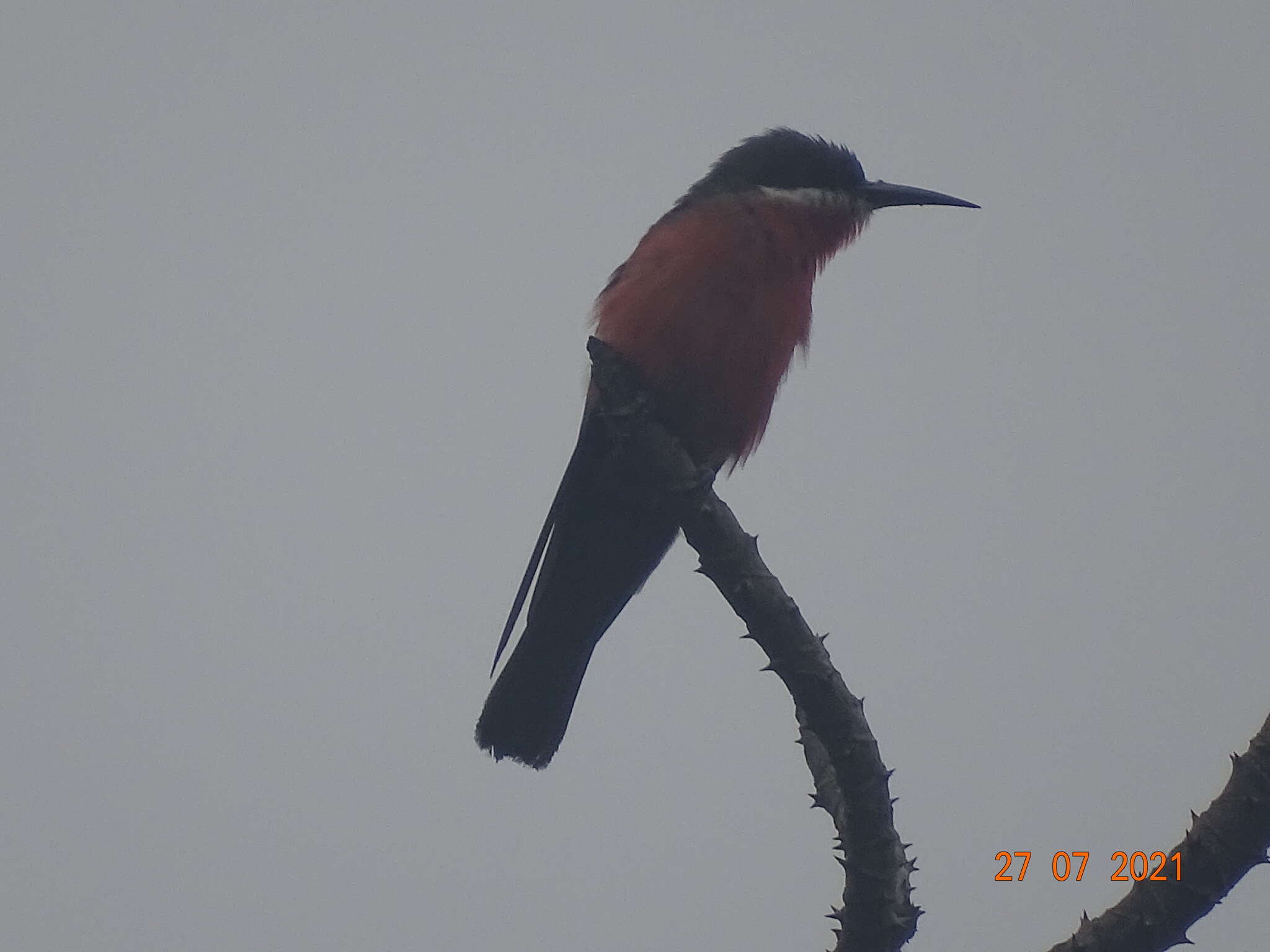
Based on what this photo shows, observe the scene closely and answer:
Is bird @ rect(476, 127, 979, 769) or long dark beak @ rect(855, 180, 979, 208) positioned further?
long dark beak @ rect(855, 180, 979, 208)

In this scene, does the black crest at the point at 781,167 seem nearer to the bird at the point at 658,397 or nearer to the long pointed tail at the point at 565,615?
the bird at the point at 658,397

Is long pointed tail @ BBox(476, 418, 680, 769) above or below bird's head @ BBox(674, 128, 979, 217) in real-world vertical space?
below

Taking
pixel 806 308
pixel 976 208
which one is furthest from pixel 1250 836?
pixel 976 208

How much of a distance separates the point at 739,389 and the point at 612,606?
104cm

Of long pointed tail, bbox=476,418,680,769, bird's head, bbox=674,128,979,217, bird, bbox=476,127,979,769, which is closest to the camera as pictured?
bird, bbox=476,127,979,769

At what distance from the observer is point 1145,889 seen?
2.96m

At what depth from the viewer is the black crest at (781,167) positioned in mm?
5809

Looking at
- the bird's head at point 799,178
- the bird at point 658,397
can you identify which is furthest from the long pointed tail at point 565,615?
the bird's head at point 799,178

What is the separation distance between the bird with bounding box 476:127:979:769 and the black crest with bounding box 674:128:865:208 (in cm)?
21

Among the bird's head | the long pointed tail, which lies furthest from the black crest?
the long pointed tail

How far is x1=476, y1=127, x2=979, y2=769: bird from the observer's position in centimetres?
482

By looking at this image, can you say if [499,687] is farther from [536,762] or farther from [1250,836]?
[1250,836]

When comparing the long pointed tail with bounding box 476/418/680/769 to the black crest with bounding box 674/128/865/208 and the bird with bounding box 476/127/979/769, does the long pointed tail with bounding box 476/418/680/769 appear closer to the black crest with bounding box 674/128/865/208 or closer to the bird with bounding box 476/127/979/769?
the bird with bounding box 476/127/979/769

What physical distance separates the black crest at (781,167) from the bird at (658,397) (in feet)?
0.69
